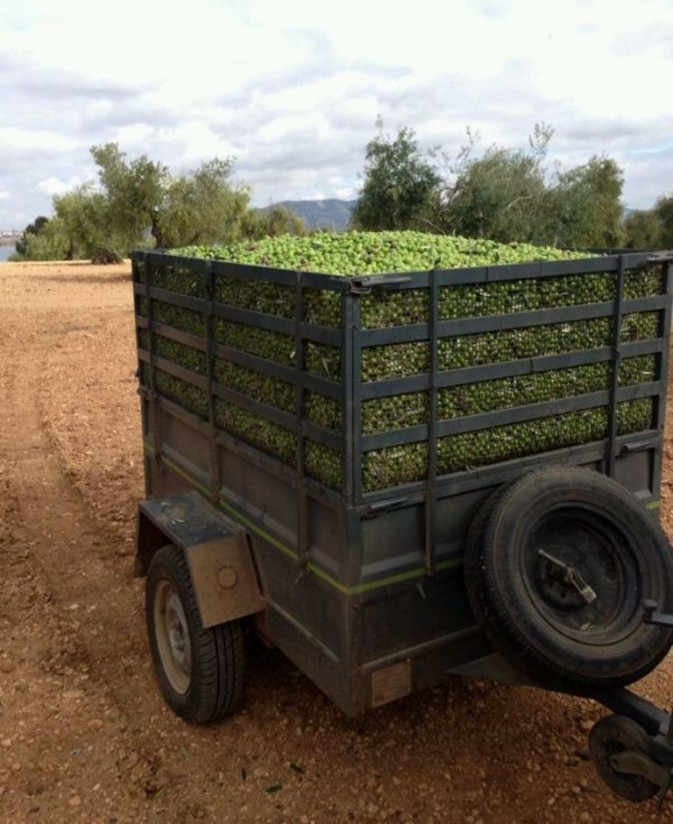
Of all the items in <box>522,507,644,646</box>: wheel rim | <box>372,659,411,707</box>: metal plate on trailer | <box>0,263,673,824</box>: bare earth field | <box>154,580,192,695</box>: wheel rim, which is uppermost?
<box>522,507,644,646</box>: wheel rim

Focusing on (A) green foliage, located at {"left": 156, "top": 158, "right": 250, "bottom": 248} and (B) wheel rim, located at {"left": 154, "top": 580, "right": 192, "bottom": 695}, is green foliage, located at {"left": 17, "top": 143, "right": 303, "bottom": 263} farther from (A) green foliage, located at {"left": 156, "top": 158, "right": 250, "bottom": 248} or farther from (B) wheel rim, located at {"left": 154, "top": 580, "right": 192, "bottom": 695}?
(B) wheel rim, located at {"left": 154, "top": 580, "right": 192, "bottom": 695}

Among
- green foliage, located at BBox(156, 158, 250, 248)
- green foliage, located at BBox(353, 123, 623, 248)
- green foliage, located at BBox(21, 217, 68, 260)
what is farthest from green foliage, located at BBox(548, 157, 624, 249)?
green foliage, located at BBox(21, 217, 68, 260)

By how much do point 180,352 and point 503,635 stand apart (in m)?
2.42

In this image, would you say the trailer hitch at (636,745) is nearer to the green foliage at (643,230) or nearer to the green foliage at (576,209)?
the green foliage at (576,209)

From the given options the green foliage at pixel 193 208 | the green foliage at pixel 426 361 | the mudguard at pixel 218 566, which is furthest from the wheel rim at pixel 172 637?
the green foliage at pixel 193 208

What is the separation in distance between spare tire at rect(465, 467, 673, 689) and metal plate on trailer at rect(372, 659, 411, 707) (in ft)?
1.41

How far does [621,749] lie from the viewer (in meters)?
3.13

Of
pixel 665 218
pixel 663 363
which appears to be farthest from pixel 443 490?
pixel 665 218

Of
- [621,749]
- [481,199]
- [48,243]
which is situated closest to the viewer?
[621,749]

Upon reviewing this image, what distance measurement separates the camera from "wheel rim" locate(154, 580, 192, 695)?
424 centimetres

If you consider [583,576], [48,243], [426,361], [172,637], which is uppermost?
[426,361]

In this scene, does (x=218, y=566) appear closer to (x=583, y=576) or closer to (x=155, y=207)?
(x=583, y=576)

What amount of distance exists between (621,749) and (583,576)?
68 cm

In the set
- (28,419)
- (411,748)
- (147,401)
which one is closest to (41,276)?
(28,419)
